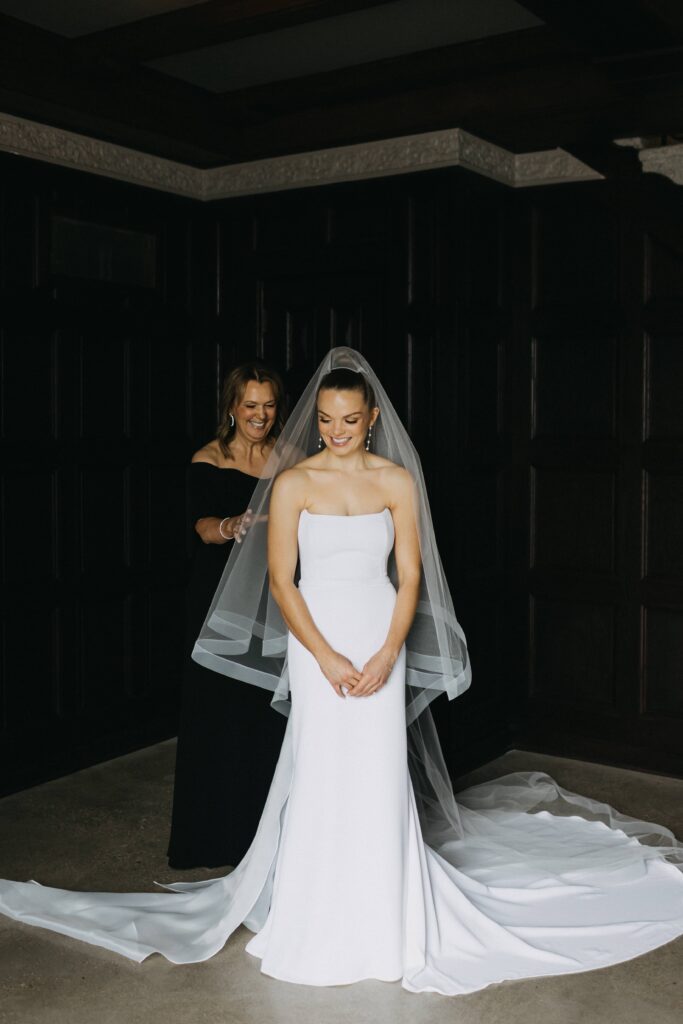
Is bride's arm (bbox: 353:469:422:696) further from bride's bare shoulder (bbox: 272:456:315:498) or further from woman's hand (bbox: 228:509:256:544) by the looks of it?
woman's hand (bbox: 228:509:256:544)

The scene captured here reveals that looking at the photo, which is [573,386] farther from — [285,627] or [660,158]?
[285,627]

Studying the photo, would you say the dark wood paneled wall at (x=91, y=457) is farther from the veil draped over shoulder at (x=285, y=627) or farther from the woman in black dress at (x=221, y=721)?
the veil draped over shoulder at (x=285, y=627)

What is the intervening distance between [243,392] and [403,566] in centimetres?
91

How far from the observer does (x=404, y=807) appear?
3084mm

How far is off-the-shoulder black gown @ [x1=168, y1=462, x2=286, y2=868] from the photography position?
3.75 m

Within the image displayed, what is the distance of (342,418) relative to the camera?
10.1 feet

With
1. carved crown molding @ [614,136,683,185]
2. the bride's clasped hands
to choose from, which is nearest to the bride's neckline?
the bride's clasped hands

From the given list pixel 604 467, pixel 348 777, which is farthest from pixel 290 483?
pixel 604 467

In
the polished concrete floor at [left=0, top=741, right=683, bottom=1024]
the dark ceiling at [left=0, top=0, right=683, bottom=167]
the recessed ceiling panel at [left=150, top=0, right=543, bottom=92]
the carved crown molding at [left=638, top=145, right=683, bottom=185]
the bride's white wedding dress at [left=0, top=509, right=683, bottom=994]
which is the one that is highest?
the recessed ceiling panel at [left=150, top=0, right=543, bottom=92]

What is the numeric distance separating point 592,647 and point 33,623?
2446mm

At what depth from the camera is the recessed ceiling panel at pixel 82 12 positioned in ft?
12.2

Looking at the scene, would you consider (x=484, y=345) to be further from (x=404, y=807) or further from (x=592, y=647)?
(x=404, y=807)

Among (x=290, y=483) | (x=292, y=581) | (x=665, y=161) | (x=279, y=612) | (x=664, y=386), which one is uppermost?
(x=665, y=161)

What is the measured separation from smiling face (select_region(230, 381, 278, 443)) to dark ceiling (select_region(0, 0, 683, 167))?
3.87 feet
